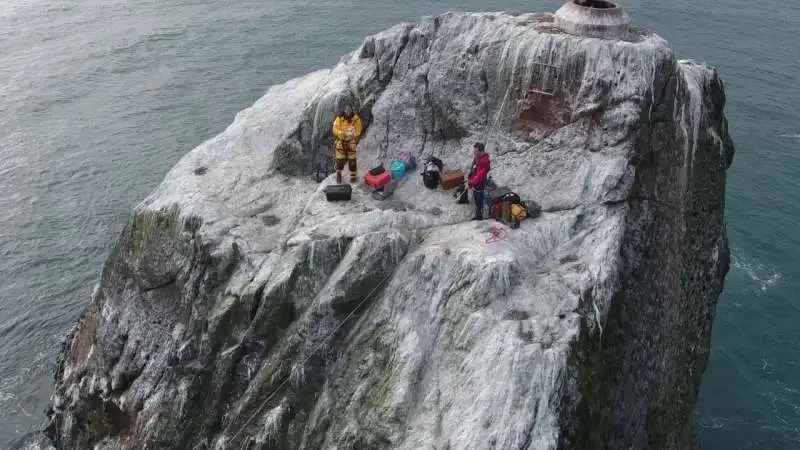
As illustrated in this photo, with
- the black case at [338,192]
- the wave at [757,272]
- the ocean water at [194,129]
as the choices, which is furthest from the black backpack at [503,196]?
the wave at [757,272]


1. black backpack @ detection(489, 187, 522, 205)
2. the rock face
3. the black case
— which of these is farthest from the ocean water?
the black case

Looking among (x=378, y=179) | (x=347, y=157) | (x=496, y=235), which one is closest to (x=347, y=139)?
(x=347, y=157)

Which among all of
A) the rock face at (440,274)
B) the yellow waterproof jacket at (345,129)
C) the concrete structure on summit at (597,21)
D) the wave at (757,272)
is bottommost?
the wave at (757,272)

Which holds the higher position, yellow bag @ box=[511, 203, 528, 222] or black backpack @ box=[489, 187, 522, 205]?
black backpack @ box=[489, 187, 522, 205]

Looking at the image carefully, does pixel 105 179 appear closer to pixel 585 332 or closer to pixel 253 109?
pixel 253 109

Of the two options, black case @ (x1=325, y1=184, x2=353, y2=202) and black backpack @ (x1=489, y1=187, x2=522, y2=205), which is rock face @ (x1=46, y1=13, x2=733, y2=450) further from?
black backpack @ (x1=489, y1=187, x2=522, y2=205)

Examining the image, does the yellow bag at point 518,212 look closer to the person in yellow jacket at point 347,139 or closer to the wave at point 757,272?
the person in yellow jacket at point 347,139
